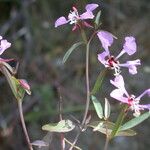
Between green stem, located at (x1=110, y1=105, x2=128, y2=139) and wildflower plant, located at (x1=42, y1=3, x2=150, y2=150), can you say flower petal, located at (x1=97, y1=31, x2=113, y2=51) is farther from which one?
green stem, located at (x1=110, y1=105, x2=128, y2=139)

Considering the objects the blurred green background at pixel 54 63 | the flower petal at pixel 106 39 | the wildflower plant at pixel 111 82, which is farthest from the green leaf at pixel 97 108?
the blurred green background at pixel 54 63

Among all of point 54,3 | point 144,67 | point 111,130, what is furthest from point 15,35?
point 111,130

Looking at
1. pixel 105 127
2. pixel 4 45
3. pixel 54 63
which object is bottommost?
pixel 54 63

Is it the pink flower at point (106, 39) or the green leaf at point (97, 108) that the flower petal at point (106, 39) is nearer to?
the pink flower at point (106, 39)

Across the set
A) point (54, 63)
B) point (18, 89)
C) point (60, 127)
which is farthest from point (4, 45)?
point (54, 63)

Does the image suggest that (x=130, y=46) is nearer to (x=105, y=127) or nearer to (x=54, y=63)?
(x=105, y=127)

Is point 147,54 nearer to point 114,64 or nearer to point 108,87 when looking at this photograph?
point 108,87

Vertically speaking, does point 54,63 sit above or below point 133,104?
below

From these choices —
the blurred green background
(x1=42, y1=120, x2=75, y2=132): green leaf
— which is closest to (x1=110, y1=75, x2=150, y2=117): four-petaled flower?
(x1=42, y1=120, x2=75, y2=132): green leaf
